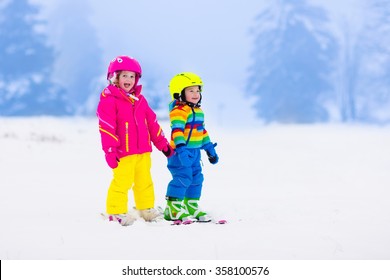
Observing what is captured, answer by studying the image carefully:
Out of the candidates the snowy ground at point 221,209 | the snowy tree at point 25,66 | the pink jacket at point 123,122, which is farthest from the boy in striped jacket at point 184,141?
the snowy tree at point 25,66

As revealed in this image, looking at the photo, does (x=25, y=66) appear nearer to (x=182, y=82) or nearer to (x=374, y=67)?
(x=374, y=67)

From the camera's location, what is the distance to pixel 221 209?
6645mm

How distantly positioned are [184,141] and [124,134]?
70 centimetres

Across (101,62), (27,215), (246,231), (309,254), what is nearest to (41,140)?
(27,215)

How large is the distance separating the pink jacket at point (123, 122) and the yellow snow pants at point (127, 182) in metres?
0.11

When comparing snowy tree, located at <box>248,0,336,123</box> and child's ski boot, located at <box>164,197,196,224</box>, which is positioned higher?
snowy tree, located at <box>248,0,336,123</box>

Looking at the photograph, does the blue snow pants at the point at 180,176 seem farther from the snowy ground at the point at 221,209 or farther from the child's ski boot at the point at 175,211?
the snowy ground at the point at 221,209

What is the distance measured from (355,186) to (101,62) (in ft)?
135

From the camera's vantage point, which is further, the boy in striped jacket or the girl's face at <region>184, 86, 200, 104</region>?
the girl's face at <region>184, 86, 200, 104</region>

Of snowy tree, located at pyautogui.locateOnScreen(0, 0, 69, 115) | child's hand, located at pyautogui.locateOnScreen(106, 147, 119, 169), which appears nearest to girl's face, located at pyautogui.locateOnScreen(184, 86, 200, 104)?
child's hand, located at pyautogui.locateOnScreen(106, 147, 119, 169)

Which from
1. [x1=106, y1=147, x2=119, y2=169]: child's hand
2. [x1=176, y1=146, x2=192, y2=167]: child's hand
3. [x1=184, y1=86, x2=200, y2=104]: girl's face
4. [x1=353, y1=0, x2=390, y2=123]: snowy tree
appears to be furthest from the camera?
[x1=353, y1=0, x2=390, y2=123]: snowy tree

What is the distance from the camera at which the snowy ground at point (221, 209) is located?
445 cm

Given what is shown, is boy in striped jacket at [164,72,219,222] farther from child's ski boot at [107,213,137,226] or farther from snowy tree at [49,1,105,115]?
snowy tree at [49,1,105,115]

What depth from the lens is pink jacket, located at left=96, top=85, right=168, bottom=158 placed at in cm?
542
